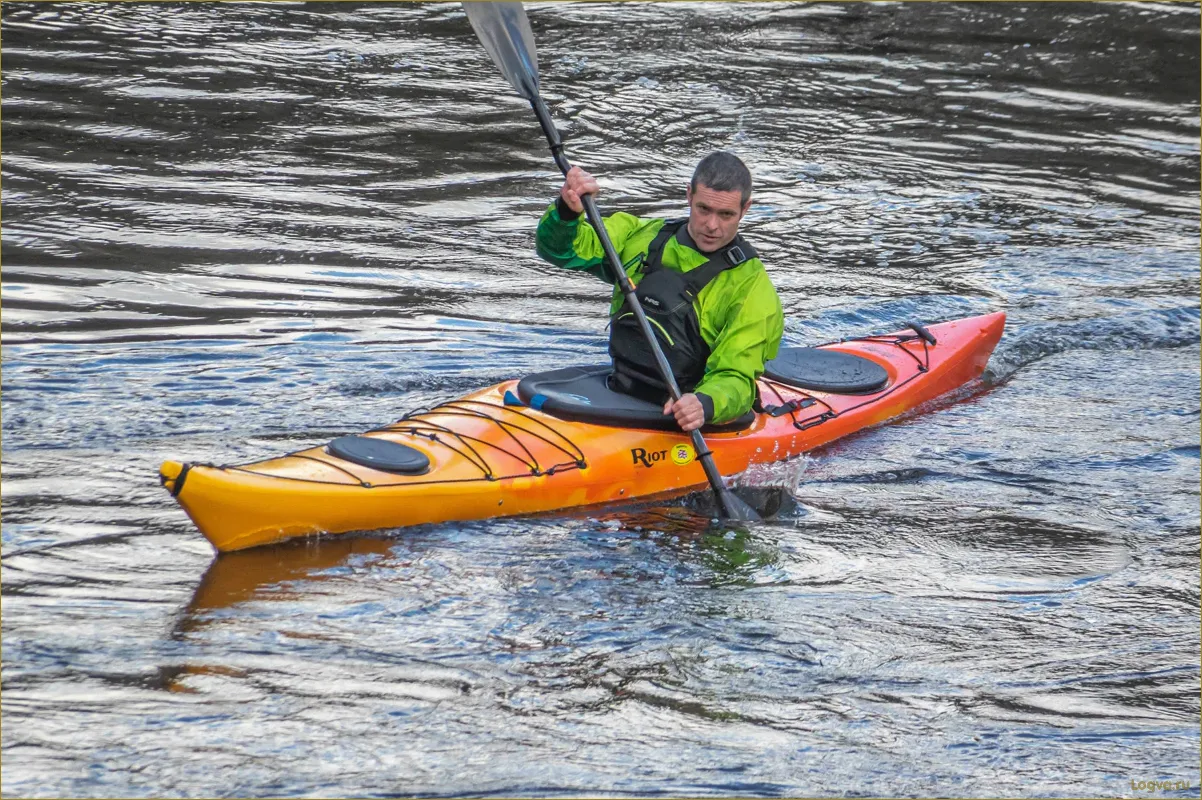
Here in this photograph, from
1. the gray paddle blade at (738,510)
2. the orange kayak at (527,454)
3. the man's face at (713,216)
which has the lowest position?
the gray paddle blade at (738,510)

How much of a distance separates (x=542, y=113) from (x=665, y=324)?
1.05 m

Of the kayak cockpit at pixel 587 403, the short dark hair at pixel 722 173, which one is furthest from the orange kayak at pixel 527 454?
the short dark hair at pixel 722 173

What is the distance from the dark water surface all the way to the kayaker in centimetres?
58

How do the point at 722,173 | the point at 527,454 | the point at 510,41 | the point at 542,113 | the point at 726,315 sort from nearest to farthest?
the point at 722,173 < the point at 527,454 < the point at 726,315 < the point at 542,113 < the point at 510,41

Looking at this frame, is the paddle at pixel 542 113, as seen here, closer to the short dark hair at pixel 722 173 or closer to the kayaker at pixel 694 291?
the kayaker at pixel 694 291

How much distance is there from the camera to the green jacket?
5.31 m

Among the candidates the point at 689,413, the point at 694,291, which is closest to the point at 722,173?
the point at 694,291

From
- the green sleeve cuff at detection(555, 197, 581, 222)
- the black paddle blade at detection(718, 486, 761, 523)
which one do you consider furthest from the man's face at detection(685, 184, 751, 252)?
the black paddle blade at detection(718, 486, 761, 523)

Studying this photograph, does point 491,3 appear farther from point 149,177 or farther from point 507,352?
point 149,177

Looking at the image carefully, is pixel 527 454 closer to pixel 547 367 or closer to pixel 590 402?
pixel 590 402

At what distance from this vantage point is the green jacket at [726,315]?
5312mm

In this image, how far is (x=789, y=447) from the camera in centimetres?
602

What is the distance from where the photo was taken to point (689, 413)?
17.0 ft

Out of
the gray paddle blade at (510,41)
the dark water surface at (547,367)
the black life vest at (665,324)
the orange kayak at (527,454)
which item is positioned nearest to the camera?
the dark water surface at (547,367)
